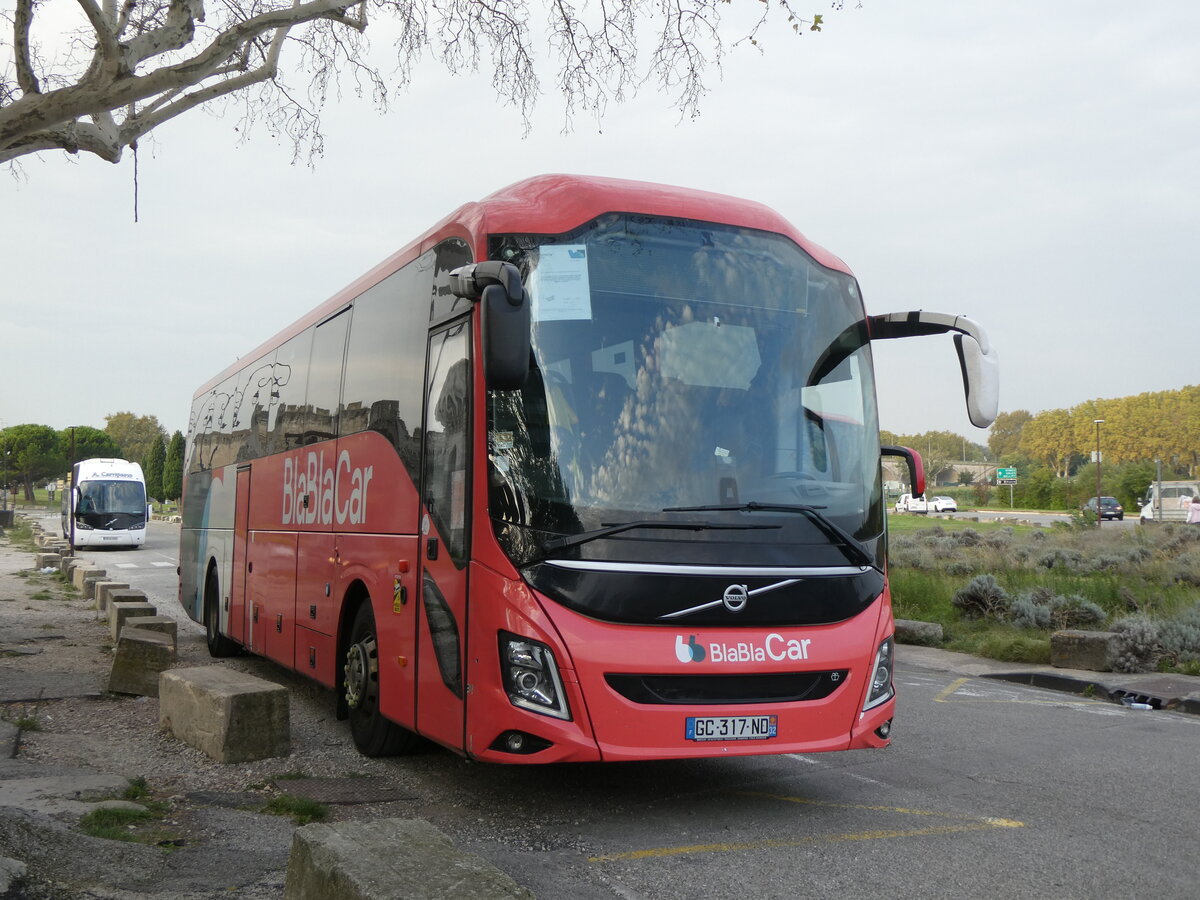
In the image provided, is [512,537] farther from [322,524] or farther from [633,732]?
[322,524]

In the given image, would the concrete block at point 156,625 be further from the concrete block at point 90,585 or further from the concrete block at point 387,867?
the concrete block at point 90,585

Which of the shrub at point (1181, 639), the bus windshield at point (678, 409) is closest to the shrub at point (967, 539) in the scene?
the shrub at point (1181, 639)

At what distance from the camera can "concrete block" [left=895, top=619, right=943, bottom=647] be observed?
1467 centimetres

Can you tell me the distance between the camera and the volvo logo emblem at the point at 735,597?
5.62 meters

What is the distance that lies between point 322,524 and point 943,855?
5141 millimetres

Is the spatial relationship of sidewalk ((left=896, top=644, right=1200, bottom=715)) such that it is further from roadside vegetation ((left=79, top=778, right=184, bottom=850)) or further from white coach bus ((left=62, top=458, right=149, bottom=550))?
white coach bus ((left=62, top=458, right=149, bottom=550))

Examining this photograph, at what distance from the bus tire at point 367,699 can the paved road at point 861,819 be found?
17 centimetres

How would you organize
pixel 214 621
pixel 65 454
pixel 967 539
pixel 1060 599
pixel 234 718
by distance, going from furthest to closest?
pixel 65 454
pixel 967 539
pixel 1060 599
pixel 214 621
pixel 234 718

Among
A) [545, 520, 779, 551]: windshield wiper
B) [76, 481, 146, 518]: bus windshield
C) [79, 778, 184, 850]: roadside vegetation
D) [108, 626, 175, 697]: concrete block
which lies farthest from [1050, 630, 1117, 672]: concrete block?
[76, 481, 146, 518]: bus windshield

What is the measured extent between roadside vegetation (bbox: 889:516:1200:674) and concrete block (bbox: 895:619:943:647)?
0.19m

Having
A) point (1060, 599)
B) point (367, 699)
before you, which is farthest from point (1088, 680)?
point (367, 699)

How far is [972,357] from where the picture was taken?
6.57 metres

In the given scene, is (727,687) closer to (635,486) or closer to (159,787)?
(635,486)

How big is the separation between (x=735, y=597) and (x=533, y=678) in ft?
3.47
